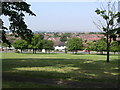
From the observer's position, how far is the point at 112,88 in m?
8.10

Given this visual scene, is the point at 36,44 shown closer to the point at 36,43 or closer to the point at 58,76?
the point at 36,43

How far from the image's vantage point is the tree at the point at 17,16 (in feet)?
47.6

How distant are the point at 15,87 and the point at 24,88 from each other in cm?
37

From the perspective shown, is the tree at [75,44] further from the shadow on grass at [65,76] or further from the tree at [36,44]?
the shadow on grass at [65,76]

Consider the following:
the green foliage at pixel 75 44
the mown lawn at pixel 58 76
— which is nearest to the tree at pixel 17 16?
the mown lawn at pixel 58 76

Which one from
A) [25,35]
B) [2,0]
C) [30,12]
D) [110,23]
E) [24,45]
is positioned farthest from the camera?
[24,45]

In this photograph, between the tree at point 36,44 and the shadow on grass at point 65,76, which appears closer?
the shadow on grass at point 65,76

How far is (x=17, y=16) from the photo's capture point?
15914 mm

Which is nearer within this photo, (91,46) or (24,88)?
(24,88)

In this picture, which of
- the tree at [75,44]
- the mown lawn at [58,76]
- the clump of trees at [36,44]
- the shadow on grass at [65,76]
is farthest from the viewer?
the tree at [75,44]

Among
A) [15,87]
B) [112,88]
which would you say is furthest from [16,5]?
[112,88]

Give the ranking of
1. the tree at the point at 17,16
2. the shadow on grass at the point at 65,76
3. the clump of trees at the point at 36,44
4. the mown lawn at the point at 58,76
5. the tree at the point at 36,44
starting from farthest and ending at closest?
the clump of trees at the point at 36,44 → the tree at the point at 36,44 → the tree at the point at 17,16 → the shadow on grass at the point at 65,76 → the mown lawn at the point at 58,76

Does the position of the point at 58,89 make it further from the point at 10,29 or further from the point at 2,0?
the point at 10,29

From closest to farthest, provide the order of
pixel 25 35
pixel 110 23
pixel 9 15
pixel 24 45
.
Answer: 1. pixel 9 15
2. pixel 25 35
3. pixel 110 23
4. pixel 24 45
